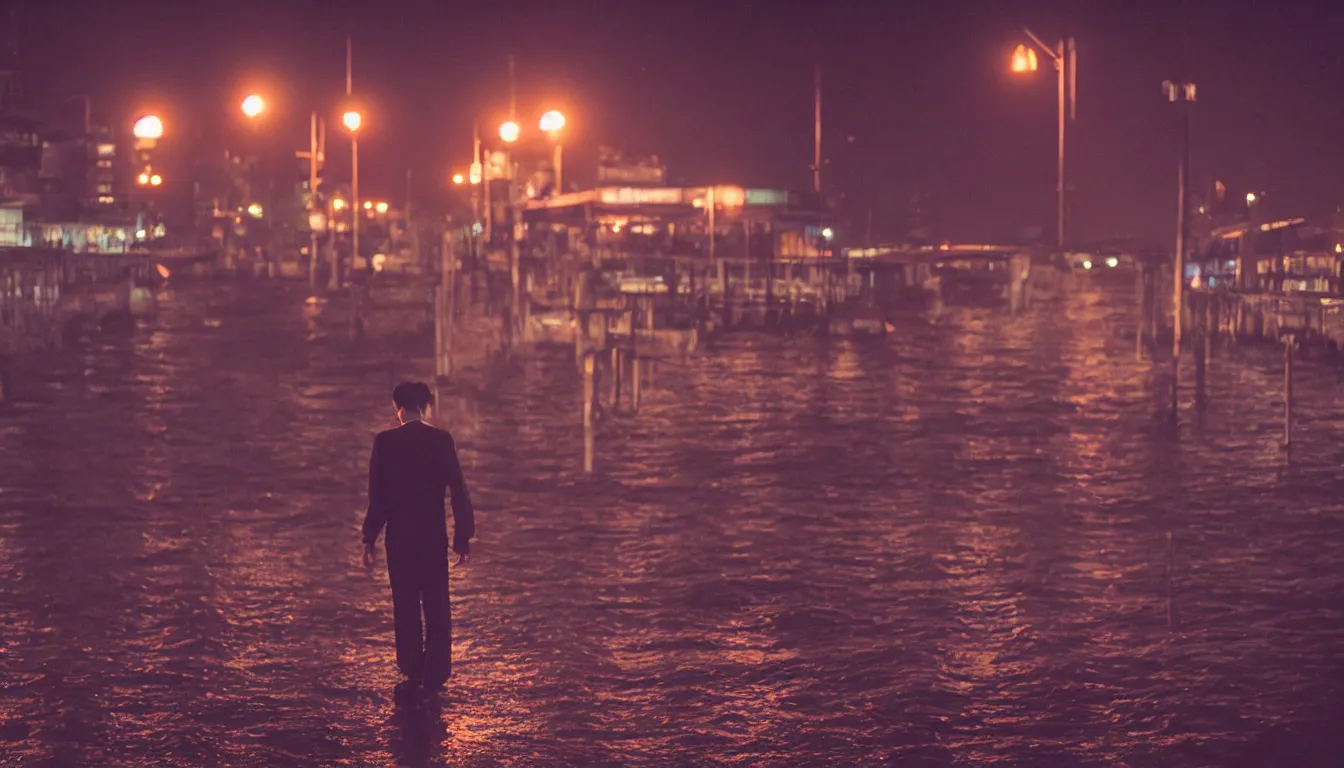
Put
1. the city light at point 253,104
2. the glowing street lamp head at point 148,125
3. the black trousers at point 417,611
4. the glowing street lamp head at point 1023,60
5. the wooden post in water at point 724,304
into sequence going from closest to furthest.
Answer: the black trousers at point 417,611, the glowing street lamp head at point 148,125, the glowing street lamp head at point 1023,60, the wooden post in water at point 724,304, the city light at point 253,104

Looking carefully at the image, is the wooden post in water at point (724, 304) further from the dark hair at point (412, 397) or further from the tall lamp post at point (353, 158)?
the dark hair at point (412, 397)

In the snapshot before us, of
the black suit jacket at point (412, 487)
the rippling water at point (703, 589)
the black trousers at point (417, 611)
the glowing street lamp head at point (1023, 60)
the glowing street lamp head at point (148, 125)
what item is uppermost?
the glowing street lamp head at point (1023, 60)

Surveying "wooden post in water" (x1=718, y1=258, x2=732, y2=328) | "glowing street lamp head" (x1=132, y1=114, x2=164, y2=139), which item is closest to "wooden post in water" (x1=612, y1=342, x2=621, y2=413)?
"wooden post in water" (x1=718, y1=258, x2=732, y2=328)

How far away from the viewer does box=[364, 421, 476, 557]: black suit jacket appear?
7.62m

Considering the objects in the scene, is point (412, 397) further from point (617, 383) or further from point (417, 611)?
point (617, 383)

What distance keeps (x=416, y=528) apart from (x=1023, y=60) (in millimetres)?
34789

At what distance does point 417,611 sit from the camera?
302 inches

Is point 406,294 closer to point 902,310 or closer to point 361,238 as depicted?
point 902,310

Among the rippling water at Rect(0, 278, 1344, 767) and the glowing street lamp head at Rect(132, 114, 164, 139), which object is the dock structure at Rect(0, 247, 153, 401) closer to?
the glowing street lamp head at Rect(132, 114, 164, 139)

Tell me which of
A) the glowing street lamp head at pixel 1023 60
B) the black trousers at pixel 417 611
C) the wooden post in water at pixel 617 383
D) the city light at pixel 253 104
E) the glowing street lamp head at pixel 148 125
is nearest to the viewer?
the black trousers at pixel 417 611

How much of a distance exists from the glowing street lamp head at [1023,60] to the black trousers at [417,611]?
3456cm

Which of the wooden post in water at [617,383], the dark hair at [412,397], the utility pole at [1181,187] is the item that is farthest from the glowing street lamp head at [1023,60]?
the dark hair at [412,397]

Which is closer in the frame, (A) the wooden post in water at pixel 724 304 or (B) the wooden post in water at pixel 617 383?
(B) the wooden post in water at pixel 617 383

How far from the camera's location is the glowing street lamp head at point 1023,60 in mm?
39969
